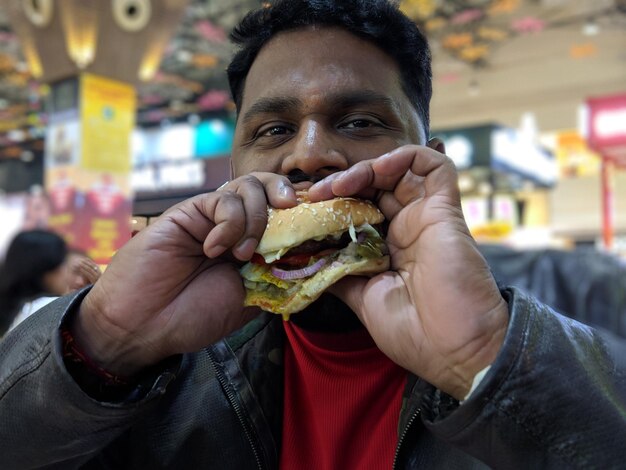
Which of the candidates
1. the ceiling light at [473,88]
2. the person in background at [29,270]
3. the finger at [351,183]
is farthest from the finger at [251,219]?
the ceiling light at [473,88]

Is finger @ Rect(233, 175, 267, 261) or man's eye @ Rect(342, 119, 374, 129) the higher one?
man's eye @ Rect(342, 119, 374, 129)

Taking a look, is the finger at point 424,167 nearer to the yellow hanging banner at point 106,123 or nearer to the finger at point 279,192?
the finger at point 279,192

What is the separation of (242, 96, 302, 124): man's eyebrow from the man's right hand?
24cm

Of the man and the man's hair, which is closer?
the man

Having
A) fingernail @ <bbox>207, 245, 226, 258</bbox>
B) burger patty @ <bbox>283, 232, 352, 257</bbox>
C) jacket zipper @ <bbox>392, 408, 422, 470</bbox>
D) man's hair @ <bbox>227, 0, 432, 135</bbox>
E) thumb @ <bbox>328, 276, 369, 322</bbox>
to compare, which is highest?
man's hair @ <bbox>227, 0, 432, 135</bbox>

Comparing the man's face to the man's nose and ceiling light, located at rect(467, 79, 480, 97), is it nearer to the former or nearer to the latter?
the man's nose

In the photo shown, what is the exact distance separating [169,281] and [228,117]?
996 cm

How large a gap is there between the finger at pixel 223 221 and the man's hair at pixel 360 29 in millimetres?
545

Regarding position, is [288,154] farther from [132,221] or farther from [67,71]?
[67,71]

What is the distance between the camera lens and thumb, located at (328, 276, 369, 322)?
1183 mm

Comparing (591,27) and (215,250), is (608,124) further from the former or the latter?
(215,250)

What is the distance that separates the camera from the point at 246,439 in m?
1.29

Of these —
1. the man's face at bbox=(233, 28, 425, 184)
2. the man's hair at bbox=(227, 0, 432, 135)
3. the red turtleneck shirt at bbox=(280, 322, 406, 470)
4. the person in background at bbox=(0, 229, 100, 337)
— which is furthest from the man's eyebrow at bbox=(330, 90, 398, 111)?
the person in background at bbox=(0, 229, 100, 337)

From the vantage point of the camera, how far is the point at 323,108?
1.31 m
